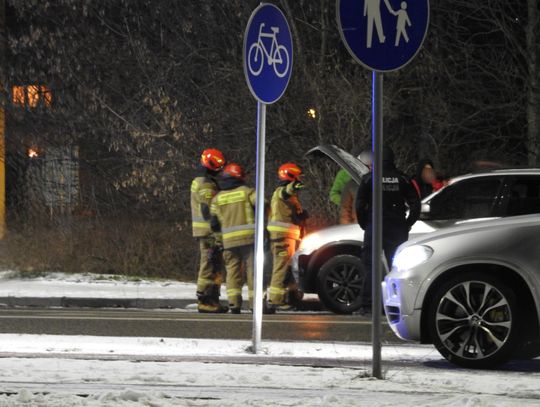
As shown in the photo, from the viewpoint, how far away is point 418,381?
9.10 meters

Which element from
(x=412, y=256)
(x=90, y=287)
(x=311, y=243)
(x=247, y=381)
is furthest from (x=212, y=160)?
(x=247, y=381)

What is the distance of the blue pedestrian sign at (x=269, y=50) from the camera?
35.9 ft

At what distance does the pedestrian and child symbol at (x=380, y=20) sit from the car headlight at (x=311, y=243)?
6.74 metres

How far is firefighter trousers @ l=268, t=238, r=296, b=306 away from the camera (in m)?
16.2

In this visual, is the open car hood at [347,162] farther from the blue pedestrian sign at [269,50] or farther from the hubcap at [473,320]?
the hubcap at [473,320]

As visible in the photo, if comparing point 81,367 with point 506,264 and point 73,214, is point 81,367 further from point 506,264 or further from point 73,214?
point 73,214

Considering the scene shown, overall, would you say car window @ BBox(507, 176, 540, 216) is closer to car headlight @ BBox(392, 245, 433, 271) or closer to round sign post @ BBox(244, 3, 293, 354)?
car headlight @ BBox(392, 245, 433, 271)

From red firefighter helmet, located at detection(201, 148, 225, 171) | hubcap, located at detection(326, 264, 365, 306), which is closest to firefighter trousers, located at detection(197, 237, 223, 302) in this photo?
red firefighter helmet, located at detection(201, 148, 225, 171)

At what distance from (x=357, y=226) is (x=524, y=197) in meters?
2.08

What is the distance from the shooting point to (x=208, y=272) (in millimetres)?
15914

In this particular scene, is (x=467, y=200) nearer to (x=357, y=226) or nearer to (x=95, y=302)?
(x=357, y=226)

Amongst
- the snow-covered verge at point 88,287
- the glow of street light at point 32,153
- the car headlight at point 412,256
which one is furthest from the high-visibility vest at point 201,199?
the glow of street light at point 32,153

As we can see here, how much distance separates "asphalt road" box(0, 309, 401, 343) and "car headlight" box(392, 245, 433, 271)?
7.28 feet

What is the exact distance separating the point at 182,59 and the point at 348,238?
9.26 meters
